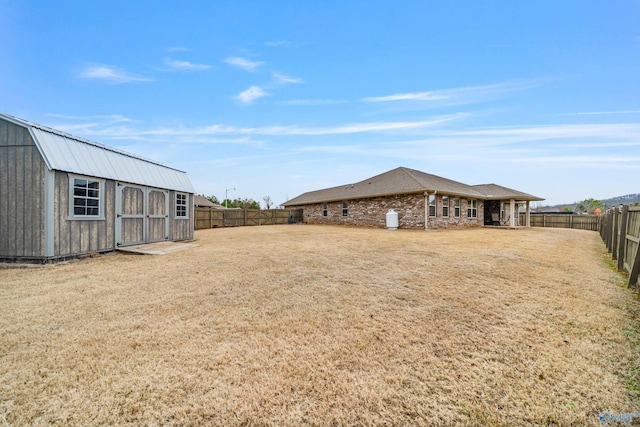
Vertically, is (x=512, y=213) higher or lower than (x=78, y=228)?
higher

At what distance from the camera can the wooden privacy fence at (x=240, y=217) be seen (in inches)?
872

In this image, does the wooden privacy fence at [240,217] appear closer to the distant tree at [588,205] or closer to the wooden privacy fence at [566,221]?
the wooden privacy fence at [566,221]

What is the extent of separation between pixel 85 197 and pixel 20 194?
1.32 m

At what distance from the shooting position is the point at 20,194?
6984 mm

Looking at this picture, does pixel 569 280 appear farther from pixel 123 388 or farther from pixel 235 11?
pixel 235 11

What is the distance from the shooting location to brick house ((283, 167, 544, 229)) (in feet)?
58.2

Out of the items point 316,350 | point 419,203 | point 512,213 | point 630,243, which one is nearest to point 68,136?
point 316,350

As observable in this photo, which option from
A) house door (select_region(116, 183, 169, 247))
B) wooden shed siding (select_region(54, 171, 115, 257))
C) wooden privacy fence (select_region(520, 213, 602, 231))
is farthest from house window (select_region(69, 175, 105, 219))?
wooden privacy fence (select_region(520, 213, 602, 231))

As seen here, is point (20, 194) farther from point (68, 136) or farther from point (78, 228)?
point (68, 136)

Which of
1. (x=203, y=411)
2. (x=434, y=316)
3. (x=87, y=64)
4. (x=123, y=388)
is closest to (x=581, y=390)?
(x=434, y=316)

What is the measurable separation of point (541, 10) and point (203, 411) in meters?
14.1

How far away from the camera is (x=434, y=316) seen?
357cm

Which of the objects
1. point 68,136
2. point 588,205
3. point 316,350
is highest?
point 68,136

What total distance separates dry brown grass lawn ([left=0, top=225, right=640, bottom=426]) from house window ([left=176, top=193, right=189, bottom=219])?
6.93 meters
